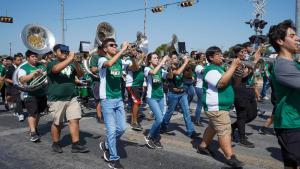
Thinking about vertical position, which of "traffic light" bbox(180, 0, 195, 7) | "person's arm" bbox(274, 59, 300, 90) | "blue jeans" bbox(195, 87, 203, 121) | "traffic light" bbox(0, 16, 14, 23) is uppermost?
"traffic light" bbox(180, 0, 195, 7)

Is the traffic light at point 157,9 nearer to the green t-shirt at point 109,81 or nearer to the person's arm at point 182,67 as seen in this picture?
the person's arm at point 182,67

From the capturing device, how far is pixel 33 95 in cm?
702

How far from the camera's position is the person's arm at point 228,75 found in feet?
15.2

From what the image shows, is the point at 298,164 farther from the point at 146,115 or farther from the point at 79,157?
the point at 146,115

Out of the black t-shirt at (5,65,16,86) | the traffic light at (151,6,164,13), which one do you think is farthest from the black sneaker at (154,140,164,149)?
the traffic light at (151,6,164,13)

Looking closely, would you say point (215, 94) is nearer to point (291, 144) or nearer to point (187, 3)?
point (291, 144)

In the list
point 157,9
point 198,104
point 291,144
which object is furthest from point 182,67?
point 157,9

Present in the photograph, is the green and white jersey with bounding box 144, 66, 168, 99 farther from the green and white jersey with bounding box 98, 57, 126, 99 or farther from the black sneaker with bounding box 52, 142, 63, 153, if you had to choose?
the black sneaker with bounding box 52, 142, 63, 153

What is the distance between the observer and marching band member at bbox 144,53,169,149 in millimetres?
6070

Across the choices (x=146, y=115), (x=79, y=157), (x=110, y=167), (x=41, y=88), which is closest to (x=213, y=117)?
(x=110, y=167)

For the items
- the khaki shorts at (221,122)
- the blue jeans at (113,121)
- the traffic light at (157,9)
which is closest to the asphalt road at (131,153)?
the blue jeans at (113,121)

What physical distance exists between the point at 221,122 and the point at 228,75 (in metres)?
0.71

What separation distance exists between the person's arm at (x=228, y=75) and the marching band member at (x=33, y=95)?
12.1 ft

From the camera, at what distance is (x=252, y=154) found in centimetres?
569
